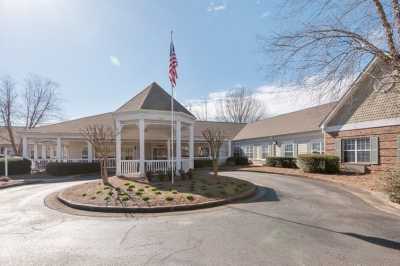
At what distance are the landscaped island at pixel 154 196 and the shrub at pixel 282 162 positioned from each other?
11.2 m

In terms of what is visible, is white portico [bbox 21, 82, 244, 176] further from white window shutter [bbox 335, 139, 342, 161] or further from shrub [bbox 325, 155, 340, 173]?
white window shutter [bbox 335, 139, 342, 161]

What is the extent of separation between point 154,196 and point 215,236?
427 centimetres

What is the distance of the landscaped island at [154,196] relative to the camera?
8.11m

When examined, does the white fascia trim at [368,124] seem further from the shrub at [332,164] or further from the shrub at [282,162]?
the shrub at [282,162]

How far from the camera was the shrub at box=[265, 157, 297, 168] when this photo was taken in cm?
2078

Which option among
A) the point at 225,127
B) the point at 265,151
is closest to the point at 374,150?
the point at 265,151

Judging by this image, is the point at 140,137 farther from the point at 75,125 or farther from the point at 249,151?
the point at 249,151

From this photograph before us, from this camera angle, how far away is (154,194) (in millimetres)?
9336

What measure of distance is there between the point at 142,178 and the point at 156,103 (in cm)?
478

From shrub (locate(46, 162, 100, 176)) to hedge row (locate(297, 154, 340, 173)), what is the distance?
59.8 feet

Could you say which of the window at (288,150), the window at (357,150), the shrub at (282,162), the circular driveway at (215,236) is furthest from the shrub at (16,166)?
the window at (357,150)

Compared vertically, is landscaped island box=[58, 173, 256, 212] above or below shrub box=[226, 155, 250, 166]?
above

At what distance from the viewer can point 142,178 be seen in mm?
13016

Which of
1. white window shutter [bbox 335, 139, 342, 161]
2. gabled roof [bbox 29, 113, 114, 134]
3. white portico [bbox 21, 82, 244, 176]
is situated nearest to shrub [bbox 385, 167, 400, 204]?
white window shutter [bbox 335, 139, 342, 161]
